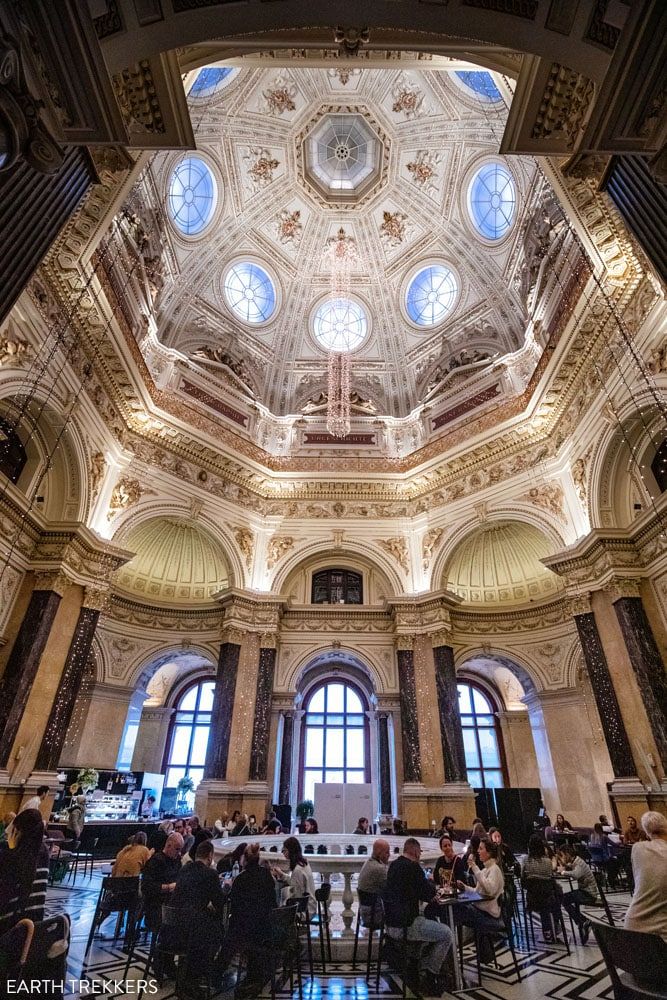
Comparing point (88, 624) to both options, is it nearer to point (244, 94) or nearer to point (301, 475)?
point (301, 475)

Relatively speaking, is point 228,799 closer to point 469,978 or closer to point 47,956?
point 469,978

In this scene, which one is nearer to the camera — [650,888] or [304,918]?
[650,888]

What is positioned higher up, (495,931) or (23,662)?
(23,662)

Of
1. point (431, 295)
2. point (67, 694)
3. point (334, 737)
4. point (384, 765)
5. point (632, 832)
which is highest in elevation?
point (431, 295)

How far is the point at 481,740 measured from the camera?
1773 centimetres

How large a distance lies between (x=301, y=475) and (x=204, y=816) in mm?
9795

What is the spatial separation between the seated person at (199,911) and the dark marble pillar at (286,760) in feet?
35.2

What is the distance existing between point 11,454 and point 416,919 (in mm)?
11132

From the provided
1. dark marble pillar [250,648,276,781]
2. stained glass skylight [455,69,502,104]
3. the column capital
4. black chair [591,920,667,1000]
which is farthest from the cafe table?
stained glass skylight [455,69,502,104]

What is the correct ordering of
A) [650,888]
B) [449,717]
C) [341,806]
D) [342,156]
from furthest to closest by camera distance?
1. [342,156]
2. [449,717]
3. [341,806]
4. [650,888]

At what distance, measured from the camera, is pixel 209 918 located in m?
4.00

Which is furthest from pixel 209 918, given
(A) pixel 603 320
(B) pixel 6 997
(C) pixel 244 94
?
(C) pixel 244 94

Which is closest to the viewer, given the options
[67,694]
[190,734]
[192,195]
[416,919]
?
[416,919]

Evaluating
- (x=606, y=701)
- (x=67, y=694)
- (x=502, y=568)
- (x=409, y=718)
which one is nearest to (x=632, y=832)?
(x=606, y=701)
